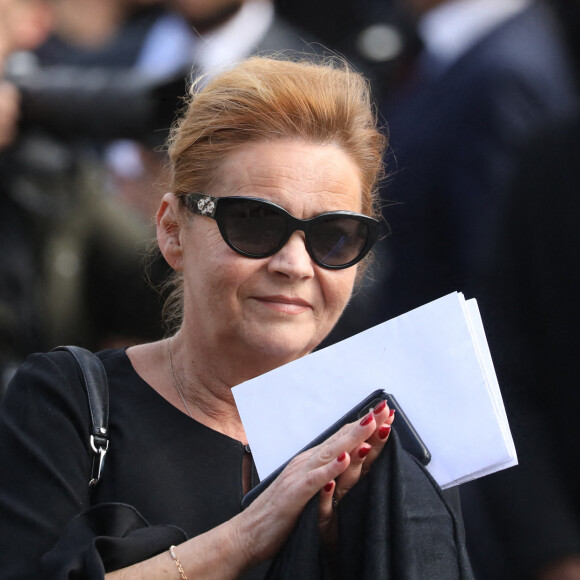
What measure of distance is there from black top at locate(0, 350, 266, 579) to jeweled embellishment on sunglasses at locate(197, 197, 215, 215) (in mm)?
424

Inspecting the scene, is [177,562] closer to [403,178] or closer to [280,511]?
[280,511]

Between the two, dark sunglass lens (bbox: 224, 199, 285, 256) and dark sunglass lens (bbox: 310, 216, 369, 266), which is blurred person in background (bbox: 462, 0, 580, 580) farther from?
dark sunglass lens (bbox: 224, 199, 285, 256)

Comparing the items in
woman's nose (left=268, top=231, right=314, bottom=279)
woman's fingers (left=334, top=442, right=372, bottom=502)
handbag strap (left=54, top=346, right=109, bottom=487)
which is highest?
woman's nose (left=268, top=231, right=314, bottom=279)

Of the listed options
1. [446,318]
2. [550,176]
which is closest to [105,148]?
[550,176]

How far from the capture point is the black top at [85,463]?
5.50 ft

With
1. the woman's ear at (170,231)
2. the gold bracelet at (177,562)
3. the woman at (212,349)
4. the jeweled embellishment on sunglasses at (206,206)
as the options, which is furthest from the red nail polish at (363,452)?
the woman's ear at (170,231)

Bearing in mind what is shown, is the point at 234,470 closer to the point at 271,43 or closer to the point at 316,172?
the point at 316,172

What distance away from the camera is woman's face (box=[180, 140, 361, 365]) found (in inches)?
73.3

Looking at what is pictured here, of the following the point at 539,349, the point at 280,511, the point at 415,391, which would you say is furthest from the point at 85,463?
the point at 539,349

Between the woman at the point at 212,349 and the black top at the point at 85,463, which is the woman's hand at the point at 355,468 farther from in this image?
the black top at the point at 85,463

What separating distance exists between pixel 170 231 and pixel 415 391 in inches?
33.2

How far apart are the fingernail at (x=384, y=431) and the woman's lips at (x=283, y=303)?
48cm

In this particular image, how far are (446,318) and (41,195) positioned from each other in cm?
226

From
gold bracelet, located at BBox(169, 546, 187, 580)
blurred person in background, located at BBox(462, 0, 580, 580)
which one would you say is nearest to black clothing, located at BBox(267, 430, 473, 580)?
gold bracelet, located at BBox(169, 546, 187, 580)
